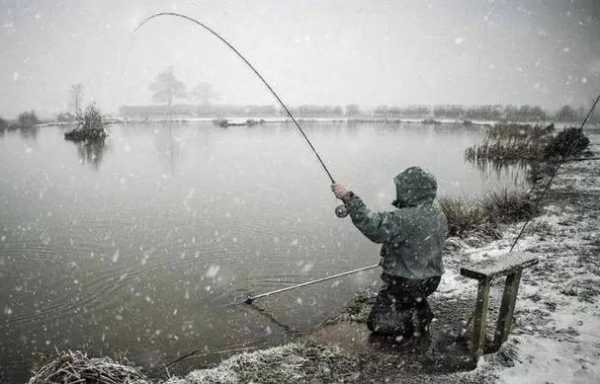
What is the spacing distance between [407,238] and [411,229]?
0.34 ft

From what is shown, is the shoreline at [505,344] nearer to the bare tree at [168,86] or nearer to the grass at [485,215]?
the grass at [485,215]

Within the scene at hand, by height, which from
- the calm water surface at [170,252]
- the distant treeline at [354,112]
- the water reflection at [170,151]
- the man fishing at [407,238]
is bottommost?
the calm water surface at [170,252]

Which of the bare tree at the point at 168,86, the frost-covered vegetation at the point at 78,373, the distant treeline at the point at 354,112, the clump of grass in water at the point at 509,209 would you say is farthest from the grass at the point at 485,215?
the bare tree at the point at 168,86

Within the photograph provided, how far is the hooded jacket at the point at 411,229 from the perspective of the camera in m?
3.93

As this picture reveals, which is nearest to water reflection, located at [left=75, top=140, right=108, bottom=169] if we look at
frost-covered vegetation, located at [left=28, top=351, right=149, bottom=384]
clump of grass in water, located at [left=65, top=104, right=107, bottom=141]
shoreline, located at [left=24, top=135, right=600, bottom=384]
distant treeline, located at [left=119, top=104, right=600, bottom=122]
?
clump of grass in water, located at [left=65, top=104, right=107, bottom=141]

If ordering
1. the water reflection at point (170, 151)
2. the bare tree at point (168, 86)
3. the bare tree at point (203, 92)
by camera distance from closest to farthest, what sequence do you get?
the water reflection at point (170, 151) → the bare tree at point (168, 86) → the bare tree at point (203, 92)

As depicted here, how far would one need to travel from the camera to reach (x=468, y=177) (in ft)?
55.3

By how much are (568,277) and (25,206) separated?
1334 cm

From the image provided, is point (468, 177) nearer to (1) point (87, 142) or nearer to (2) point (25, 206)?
(2) point (25, 206)

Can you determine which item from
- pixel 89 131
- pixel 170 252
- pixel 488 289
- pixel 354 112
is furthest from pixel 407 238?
pixel 354 112

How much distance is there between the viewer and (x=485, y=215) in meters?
9.79

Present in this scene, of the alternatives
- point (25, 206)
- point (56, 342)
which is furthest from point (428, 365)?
point (25, 206)

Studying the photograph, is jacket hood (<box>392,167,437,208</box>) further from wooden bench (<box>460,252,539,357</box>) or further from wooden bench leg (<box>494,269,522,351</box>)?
wooden bench leg (<box>494,269,522,351</box>)

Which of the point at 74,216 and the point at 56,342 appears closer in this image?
the point at 56,342
